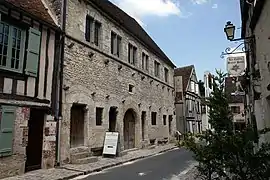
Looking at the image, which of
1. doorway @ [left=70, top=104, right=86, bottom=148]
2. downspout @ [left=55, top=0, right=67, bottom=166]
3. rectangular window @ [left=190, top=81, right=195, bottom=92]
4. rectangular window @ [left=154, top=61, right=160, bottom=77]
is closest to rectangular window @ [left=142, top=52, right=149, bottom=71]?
rectangular window @ [left=154, top=61, right=160, bottom=77]

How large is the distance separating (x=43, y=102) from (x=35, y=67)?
1191mm

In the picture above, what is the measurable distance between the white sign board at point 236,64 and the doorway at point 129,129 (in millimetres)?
8917

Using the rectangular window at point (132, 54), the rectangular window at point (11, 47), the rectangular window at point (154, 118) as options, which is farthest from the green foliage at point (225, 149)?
the rectangular window at point (154, 118)

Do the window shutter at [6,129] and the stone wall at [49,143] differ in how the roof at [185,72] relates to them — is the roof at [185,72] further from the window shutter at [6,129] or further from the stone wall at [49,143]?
the window shutter at [6,129]

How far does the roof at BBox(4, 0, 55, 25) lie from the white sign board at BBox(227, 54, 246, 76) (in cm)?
610

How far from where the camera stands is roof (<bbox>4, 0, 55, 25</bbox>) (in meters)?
8.60

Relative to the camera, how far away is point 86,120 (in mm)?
11297

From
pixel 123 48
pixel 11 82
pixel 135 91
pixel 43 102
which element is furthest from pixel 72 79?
pixel 135 91

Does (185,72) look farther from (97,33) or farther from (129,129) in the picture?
(97,33)

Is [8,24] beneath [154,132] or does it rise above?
above

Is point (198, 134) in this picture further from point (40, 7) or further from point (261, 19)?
point (40, 7)

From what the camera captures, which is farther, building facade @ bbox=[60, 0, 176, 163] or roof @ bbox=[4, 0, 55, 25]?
building facade @ bbox=[60, 0, 176, 163]

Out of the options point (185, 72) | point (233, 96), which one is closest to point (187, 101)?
point (185, 72)

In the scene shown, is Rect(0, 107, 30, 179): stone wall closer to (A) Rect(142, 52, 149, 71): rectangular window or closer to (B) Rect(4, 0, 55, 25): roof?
(B) Rect(4, 0, 55, 25): roof
